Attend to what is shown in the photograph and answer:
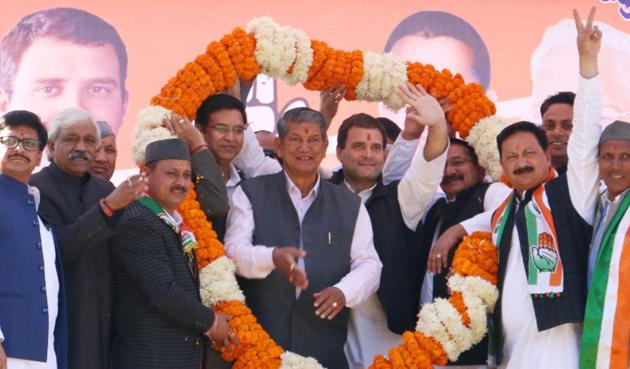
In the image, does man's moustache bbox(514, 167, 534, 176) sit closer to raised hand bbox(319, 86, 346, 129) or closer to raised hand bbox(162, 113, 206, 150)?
raised hand bbox(319, 86, 346, 129)

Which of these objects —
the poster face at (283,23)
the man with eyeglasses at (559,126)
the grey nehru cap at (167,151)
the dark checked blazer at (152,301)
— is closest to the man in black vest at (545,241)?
the man with eyeglasses at (559,126)

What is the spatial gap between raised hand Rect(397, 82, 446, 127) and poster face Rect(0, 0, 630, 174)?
2.31 m

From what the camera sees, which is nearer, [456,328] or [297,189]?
[456,328]

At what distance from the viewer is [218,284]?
5473 mm

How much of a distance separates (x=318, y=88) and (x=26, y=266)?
7.87 feet

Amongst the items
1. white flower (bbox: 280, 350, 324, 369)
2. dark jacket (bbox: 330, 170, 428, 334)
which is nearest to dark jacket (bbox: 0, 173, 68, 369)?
white flower (bbox: 280, 350, 324, 369)

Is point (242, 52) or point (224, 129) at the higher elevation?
point (242, 52)

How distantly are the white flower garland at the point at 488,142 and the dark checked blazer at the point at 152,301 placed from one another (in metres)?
2.02

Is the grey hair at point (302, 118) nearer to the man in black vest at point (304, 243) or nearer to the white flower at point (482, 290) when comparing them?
the man in black vest at point (304, 243)

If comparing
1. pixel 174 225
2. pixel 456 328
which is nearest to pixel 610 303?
pixel 456 328

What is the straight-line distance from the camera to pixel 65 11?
27.6 feet

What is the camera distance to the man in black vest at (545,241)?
5.32 metres

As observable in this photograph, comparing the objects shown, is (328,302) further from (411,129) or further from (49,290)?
(411,129)

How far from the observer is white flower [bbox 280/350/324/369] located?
545cm
